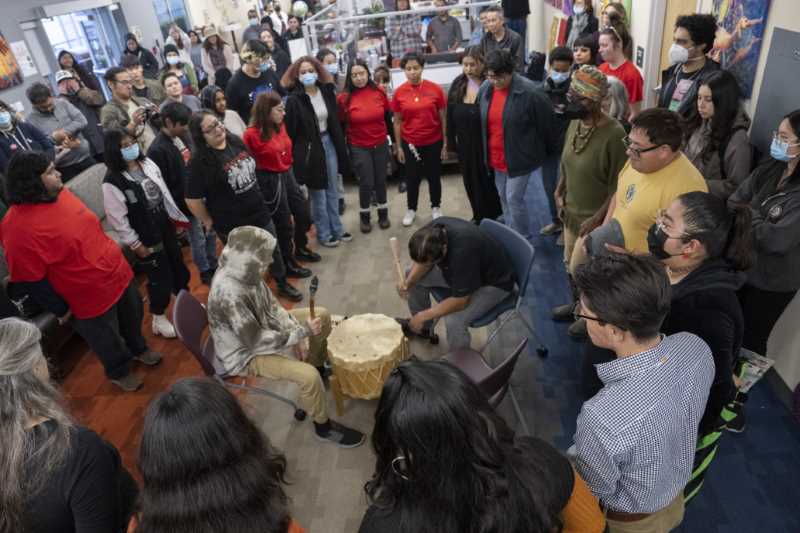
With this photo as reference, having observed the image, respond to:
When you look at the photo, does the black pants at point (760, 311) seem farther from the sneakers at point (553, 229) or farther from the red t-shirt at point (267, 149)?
the red t-shirt at point (267, 149)

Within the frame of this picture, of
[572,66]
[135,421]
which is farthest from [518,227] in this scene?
[135,421]

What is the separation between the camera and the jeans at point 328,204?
4.76 meters

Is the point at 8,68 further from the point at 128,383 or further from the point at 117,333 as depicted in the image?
the point at 128,383

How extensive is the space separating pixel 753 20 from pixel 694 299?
84.8 inches

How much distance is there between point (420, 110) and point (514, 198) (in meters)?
1.19

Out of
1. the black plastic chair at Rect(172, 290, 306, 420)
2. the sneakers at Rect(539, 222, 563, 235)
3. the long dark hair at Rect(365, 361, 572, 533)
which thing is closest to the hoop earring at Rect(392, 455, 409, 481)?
the long dark hair at Rect(365, 361, 572, 533)

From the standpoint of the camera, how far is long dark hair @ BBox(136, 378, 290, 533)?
53.3 inches

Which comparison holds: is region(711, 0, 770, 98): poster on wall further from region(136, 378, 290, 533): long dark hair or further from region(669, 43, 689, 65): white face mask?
region(136, 378, 290, 533): long dark hair

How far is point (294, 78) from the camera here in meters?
4.48

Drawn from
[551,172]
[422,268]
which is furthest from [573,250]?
[551,172]

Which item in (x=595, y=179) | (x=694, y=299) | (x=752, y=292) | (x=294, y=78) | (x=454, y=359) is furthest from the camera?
(x=294, y=78)

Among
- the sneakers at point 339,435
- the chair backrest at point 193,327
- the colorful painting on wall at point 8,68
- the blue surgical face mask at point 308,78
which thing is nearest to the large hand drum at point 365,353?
the sneakers at point 339,435

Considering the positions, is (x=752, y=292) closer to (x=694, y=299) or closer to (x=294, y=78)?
(x=694, y=299)

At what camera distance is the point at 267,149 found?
13.3 ft
